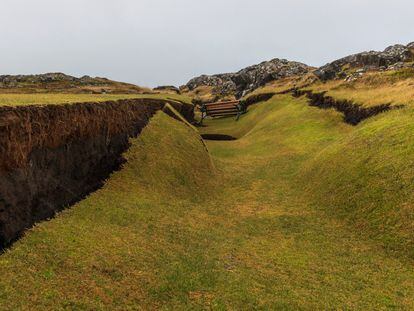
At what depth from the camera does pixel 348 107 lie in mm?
47562

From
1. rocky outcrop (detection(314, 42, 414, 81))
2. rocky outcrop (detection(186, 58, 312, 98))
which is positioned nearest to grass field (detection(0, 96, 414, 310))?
rocky outcrop (detection(314, 42, 414, 81))

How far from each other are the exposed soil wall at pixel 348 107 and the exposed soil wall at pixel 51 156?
26.5m

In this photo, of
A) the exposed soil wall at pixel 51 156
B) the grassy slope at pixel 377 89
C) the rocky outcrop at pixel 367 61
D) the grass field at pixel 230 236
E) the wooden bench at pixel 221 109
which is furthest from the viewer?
the wooden bench at pixel 221 109

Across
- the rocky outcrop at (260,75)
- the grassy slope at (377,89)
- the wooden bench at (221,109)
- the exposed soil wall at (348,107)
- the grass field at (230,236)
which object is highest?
the rocky outcrop at (260,75)

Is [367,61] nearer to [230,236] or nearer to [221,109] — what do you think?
[221,109]

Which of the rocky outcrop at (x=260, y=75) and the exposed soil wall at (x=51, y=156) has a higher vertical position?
the rocky outcrop at (x=260, y=75)

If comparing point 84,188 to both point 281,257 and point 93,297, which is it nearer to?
point 93,297

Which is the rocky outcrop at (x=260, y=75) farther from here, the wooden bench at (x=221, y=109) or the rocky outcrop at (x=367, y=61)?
the rocky outcrop at (x=367, y=61)

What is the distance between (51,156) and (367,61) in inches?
2782

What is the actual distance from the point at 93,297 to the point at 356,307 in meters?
10.5

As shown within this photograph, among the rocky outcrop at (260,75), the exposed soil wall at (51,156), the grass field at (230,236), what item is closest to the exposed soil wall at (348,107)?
the grass field at (230,236)

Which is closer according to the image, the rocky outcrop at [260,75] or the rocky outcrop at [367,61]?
the rocky outcrop at [367,61]

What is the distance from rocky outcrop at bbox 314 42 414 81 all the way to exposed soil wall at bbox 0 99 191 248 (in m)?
51.0

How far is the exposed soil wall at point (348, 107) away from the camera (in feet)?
132
